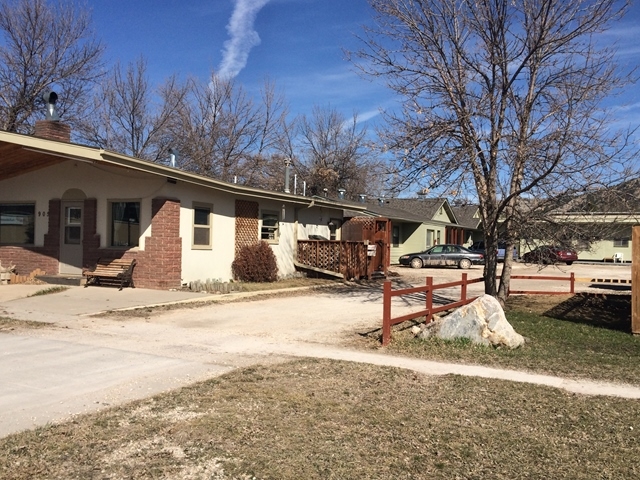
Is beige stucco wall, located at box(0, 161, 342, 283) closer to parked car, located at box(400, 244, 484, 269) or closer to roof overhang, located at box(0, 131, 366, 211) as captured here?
roof overhang, located at box(0, 131, 366, 211)

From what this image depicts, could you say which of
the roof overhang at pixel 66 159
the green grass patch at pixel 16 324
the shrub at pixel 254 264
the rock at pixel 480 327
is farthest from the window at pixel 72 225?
the rock at pixel 480 327

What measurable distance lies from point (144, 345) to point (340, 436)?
4.78 metres

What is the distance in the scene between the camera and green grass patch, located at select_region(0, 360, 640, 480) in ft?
13.9

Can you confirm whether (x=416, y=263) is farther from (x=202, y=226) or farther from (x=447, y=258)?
(x=202, y=226)

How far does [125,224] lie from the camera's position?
15.9 metres

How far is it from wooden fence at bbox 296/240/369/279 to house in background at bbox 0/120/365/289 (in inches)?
124

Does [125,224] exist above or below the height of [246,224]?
below

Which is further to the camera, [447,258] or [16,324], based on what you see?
[447,258]

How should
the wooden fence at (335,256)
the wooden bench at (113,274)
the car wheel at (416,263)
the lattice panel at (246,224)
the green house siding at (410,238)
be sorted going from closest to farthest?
the wooden bench at (113,274) → the lattice panel at (246,224) → the wooden fence at (335,256) → the car wheel at (416,263) → the green house siding at (410,238)

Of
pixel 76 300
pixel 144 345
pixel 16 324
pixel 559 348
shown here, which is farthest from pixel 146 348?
pixel 559 348

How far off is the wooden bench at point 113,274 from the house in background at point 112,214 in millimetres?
239

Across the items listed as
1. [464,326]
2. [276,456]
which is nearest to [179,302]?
[464,326]

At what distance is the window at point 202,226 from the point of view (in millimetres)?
16609

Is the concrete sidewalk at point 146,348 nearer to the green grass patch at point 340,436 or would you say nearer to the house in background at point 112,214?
the green grass patch at point 340,436
